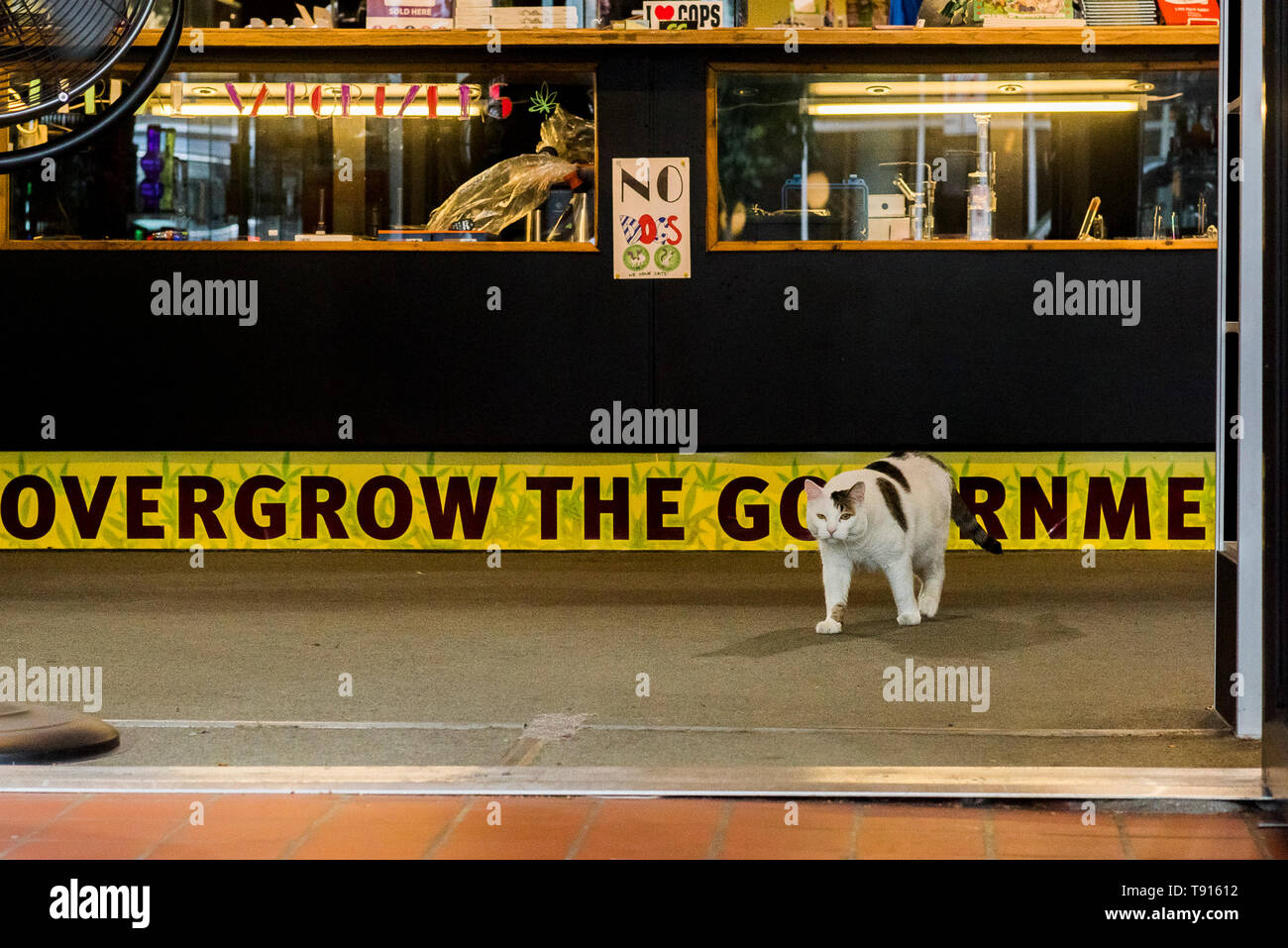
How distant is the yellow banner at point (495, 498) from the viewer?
7609 millimetres

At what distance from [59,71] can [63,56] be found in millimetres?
46

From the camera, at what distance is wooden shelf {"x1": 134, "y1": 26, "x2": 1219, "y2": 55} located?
7.45m

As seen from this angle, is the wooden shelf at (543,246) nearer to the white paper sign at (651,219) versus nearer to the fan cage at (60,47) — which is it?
the white paper sign at (651,219)

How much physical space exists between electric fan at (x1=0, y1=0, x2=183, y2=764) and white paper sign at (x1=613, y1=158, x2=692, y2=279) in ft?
12.3

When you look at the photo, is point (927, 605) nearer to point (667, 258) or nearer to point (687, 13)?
point (667, 258)

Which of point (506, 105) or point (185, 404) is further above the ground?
point (506, 105)

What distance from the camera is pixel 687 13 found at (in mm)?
7547

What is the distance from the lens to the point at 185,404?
768 cm

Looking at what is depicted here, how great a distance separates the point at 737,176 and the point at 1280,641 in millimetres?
4600

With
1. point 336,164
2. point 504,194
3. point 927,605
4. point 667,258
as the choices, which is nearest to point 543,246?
point 504,194

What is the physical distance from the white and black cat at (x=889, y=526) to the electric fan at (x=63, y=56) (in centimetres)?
256

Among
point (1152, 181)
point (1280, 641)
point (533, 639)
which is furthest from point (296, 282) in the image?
point (1280, 641)

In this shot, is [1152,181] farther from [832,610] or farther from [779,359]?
[832,610]

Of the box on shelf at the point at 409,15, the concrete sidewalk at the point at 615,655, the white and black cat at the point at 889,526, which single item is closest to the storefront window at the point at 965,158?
the box on shelf at the point at 409,15
